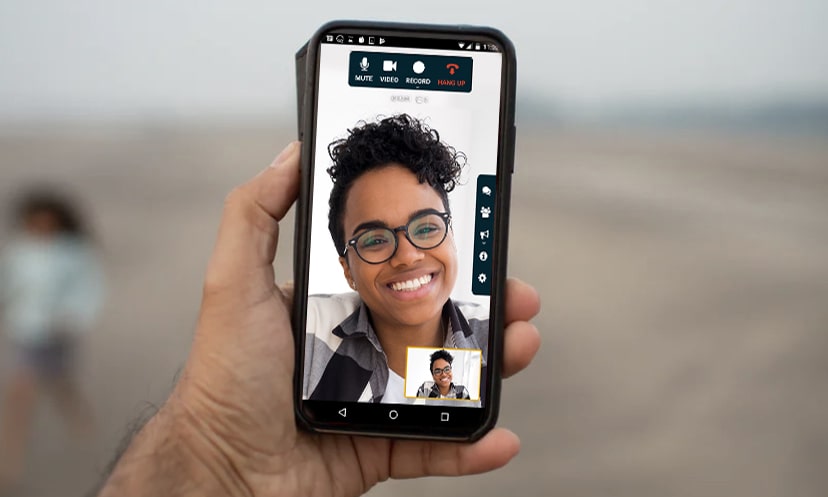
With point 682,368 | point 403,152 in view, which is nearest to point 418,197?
point 403,152

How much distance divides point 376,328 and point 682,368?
3864 millimetres

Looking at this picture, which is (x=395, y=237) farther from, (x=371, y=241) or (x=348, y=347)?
(x=348, y=347)

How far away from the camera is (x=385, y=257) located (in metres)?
1.72

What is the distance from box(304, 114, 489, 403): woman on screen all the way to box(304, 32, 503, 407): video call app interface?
0.02 meters

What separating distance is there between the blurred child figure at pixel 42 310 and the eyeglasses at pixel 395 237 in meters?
2.78

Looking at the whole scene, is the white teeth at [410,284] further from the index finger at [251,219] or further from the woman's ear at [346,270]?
the index finger at [251,219]

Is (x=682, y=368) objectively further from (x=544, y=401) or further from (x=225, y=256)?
(x=225, y=256)

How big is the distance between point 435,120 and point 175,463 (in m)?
0.84

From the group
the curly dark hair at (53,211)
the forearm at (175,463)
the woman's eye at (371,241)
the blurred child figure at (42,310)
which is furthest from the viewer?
the curly dark hair at (53,211)

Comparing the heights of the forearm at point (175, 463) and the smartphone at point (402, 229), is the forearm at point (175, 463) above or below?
below

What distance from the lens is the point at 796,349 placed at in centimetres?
544

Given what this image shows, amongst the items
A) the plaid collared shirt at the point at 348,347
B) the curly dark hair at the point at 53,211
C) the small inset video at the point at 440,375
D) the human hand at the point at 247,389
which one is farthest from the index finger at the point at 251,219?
the curly dark hair at the point at 53,211

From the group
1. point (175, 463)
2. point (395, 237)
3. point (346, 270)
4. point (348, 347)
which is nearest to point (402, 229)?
point (395, 237)

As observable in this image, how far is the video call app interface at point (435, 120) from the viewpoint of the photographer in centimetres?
173
